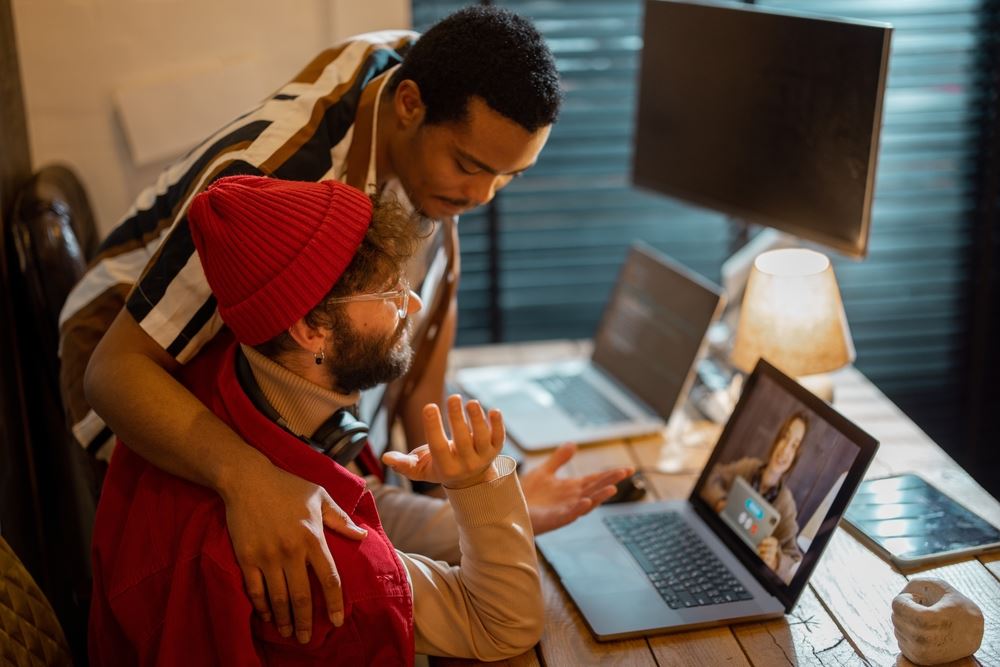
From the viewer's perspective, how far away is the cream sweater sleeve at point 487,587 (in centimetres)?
128

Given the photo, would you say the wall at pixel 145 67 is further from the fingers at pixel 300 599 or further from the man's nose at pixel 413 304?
the fingers at pixel 300 599

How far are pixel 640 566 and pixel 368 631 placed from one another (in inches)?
18.4

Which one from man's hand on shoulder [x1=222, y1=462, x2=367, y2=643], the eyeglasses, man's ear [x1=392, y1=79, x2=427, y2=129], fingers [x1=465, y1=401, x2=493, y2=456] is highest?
man's ear [x1=392, y1=79, x2=427, y2=129]

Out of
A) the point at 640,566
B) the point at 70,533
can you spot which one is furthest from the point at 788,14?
the point at 70,533

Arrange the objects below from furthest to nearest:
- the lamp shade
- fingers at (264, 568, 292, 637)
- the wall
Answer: the wall < the lamp shade < fingers at (264, 568, 292, 637)

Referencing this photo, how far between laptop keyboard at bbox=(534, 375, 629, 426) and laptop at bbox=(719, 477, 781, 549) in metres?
0.45

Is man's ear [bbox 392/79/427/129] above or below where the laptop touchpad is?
above

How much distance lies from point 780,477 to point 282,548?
0.72 m

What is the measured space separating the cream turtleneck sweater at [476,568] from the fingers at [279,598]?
0.17 metres

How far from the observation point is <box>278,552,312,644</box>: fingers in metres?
1.16

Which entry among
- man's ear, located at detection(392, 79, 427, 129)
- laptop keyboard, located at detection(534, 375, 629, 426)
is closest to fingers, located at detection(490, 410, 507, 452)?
man's ear, located at detection(392, 79, 427, 129)

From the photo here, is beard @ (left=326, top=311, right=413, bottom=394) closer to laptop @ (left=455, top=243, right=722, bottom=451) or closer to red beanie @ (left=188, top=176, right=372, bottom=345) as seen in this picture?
red beanie @ (left=188, top=176, right=372, bottom=345)

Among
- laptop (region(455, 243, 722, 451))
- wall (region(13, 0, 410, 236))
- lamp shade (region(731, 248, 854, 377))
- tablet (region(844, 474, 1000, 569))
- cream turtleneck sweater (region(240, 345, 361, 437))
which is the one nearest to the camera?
cream turtleneck sweater (region(240, 345, 361, 437))

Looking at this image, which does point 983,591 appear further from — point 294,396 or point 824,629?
point 294,396
